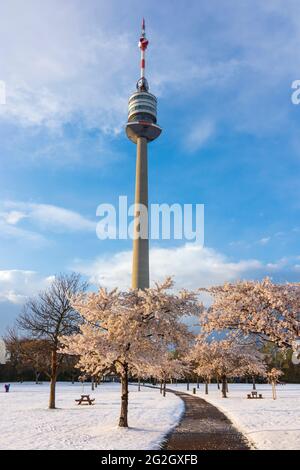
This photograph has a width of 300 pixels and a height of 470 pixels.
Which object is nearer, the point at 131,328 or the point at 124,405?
the point at 131,328

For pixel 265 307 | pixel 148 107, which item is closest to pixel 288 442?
pixel 265 307

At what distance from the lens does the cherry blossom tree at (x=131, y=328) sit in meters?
17.7

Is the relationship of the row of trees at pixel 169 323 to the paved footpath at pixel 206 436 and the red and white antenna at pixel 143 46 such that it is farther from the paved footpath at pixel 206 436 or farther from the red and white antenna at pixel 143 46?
the red and white antenna at pixel 143 46

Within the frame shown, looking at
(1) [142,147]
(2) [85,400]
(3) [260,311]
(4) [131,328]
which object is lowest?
(2) [85,400]

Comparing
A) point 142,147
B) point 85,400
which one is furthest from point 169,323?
point 142,147

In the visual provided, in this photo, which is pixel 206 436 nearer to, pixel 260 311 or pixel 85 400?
pixel 260 311

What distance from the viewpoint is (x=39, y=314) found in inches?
1361

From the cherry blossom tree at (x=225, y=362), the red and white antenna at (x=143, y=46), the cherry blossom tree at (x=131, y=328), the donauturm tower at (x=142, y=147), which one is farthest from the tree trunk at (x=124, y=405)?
the red and white antenna at (x=143, y=46)

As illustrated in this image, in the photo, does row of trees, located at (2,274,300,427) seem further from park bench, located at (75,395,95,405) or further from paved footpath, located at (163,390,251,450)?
park bench, located at (75,395,95,405)

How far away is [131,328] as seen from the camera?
694 inches

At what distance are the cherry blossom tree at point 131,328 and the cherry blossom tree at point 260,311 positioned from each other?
186 cm

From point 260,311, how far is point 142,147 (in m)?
105

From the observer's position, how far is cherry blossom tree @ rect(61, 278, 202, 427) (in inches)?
697
